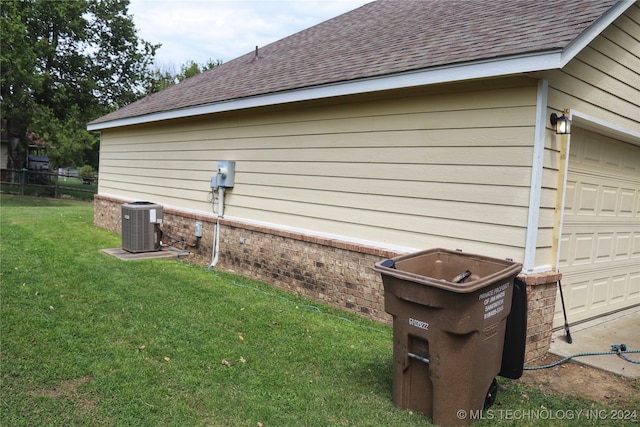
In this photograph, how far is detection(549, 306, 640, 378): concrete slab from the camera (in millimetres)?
4367

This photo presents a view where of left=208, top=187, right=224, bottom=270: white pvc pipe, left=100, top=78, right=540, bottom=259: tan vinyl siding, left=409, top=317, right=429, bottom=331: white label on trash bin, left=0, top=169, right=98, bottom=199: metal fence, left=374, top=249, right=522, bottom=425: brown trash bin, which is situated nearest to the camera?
left=374, top=249, right=522, bottom=425: brown trash bin

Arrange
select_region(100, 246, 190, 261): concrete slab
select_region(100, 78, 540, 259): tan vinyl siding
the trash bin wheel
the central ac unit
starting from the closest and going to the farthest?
the trash bin wheel, select_region(100, 78, 540, 259): tan vinyl siding, select_region(100, 246, 190, 261): concrete slab, the central ac unit

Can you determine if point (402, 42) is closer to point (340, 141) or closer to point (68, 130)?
point (340, 141)

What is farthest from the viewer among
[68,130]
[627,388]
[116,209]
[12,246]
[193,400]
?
[68,130]

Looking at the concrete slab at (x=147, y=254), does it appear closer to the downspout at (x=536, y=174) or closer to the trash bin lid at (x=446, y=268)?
the trash bin lid at (x=446, y=268)

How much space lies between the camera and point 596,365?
14.3 ft

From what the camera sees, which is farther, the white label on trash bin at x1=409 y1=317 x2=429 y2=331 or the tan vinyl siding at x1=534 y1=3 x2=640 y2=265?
the tan vinyl siding at x1=534 y1=3 x2=640 y2=265

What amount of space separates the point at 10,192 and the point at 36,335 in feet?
78.7

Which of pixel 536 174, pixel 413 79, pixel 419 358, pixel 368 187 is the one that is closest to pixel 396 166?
pixel 368 187

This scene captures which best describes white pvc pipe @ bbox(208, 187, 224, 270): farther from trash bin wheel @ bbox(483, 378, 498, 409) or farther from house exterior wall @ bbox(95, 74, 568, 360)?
trash bin wheel @ bbox(483, 378, 498, 409)

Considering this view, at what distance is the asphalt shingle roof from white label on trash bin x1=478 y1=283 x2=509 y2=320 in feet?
6.98

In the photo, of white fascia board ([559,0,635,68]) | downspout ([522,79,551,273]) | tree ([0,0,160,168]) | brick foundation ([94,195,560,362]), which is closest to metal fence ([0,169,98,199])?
tree ([0,0,160,168])

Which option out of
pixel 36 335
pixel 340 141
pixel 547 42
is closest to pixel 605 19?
pixel 547 42

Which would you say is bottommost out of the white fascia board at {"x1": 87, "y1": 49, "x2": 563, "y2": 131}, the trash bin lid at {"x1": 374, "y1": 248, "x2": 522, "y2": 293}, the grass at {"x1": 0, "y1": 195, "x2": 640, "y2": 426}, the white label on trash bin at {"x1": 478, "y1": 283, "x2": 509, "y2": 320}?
the grass at {"x1": 0, "y1": 195, "x2": 640, "y2": 426}
